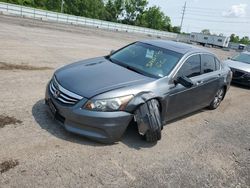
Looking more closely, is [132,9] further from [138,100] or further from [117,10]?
[138,100]

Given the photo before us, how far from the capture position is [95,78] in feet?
15.9

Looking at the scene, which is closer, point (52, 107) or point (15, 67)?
point (52, 107)

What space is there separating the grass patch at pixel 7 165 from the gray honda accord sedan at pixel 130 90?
983mm

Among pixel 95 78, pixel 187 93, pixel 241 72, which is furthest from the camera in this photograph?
pixel 241 72

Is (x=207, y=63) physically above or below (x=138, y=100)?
above

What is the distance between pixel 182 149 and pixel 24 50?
8786mm

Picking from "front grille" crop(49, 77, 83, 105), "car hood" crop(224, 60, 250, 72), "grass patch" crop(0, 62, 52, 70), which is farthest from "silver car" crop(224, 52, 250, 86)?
"front grille" crop(49, 77, 83, 105)

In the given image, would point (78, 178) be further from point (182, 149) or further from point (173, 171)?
point (182, 149)

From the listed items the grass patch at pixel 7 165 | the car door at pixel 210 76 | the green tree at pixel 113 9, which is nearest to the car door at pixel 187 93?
the car door at pixel 210 76

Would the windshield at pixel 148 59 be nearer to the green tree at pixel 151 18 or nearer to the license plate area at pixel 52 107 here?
the license plate area at pixel 52 107

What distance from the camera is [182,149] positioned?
5.03 m

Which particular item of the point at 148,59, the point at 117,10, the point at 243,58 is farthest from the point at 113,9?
the point at 148,59

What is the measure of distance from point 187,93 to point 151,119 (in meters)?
1.45

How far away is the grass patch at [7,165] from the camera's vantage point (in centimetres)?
353
